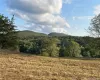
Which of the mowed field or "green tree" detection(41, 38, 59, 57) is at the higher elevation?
"green tree" detection(41, 38, 59, 57)

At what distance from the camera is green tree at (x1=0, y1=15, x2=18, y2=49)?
48.1 m

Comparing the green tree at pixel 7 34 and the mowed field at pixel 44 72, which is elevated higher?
the green tree at pixel 7 34

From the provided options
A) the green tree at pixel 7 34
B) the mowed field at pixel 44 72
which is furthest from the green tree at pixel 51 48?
the mowed field at pixel 44 72

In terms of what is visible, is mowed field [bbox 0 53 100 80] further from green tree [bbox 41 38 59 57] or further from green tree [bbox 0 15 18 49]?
green tree [bbox 41 38 59 57]

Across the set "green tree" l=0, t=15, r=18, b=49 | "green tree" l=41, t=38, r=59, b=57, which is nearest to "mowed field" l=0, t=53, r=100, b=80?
"green tree" l=0, t=15, r=18, b=49

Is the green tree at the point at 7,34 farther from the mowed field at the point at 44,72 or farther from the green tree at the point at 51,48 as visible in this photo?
the mowed field at the point at 44,72

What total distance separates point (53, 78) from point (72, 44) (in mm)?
63386

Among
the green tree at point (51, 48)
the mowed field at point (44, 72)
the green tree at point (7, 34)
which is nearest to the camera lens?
the mowed field at point (44, 72)

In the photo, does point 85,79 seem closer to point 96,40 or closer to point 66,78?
point 66,78

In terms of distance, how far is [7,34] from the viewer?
4841 cm

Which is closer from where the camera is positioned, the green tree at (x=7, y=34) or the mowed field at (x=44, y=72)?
the mowed field at (x=44, y=72)

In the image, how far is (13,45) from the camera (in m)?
48.8

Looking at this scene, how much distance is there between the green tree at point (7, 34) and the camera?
48125 millimetres

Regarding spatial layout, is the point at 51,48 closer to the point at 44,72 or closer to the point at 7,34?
the point at 7,34
